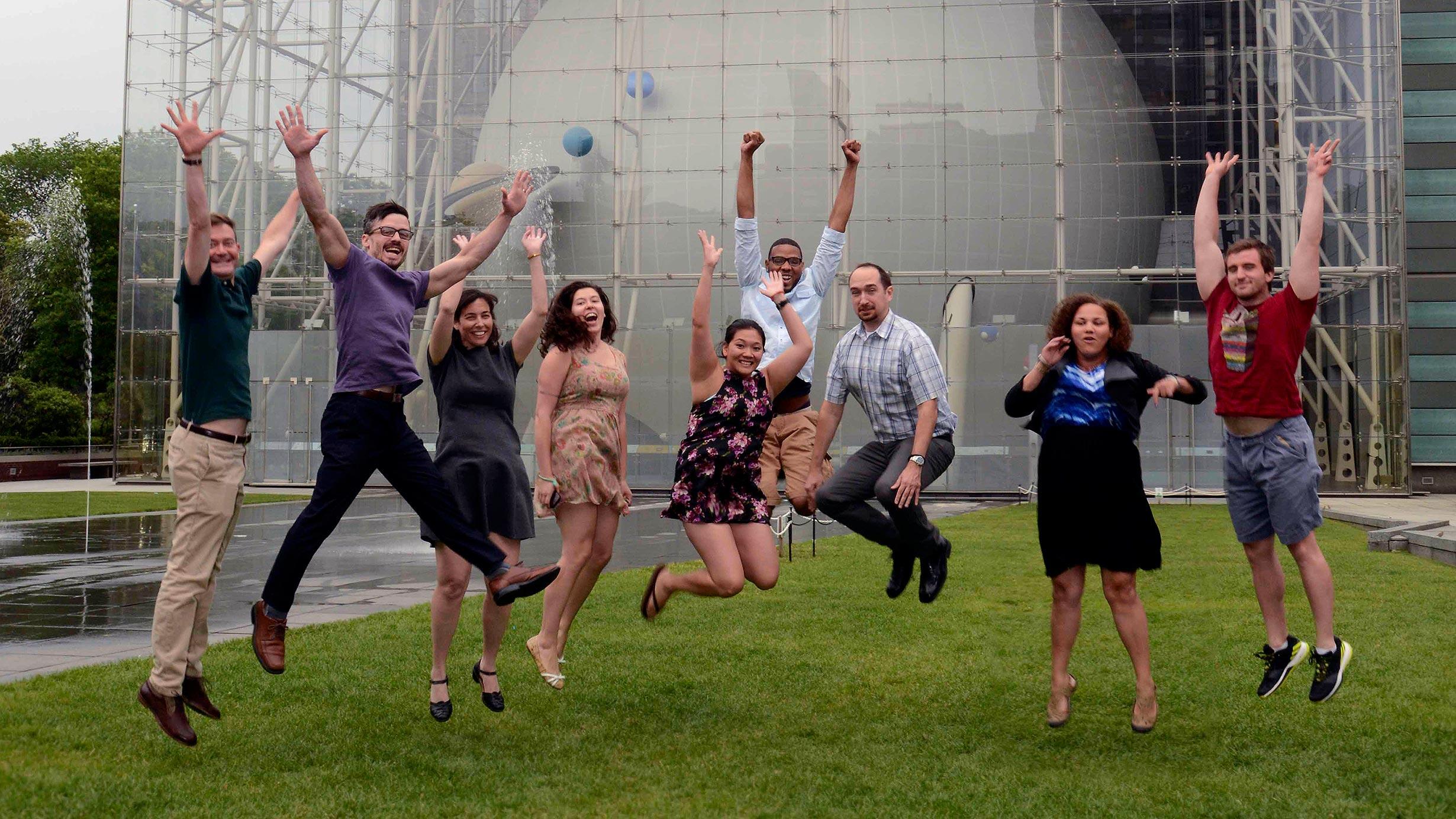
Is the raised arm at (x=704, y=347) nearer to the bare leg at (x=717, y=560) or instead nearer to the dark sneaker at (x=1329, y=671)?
the bare leg at (x=717, y=560)

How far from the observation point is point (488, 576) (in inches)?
230

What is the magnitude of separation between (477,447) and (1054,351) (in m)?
2.70

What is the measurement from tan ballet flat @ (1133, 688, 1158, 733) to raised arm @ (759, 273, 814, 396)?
2314mm

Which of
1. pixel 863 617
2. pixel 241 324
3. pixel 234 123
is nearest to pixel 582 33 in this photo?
pixel 234 123

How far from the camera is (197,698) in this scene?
18.4 ft

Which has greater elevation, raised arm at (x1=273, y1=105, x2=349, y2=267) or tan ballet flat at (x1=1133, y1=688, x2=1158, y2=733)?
raised arm at (x1=273, y1=105, x2=349, y2=267)

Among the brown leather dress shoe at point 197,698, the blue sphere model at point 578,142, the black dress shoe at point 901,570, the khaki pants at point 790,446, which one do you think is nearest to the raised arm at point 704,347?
the black dress shoe at point 901,570

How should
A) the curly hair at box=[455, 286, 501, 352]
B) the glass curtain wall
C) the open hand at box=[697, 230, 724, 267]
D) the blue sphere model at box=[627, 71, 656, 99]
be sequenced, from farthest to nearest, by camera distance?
the blue sphere model at box=[627, 71, 656, 99], the glass curtain wall, the open hand at box=[697, 230, 724, 267], the curly hair at box=[455, 286, 501, 352]

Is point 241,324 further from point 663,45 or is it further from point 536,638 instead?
point 663,45

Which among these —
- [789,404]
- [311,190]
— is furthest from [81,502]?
[311,190]

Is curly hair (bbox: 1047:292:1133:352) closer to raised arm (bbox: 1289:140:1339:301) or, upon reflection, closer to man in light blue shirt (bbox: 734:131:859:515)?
raised arm (bbox: 1289:140:1339:301)

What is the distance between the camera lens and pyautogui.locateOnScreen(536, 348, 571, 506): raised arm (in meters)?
6.60

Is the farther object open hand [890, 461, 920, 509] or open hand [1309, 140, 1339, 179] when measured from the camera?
open hand [890, 461, 920, 509]

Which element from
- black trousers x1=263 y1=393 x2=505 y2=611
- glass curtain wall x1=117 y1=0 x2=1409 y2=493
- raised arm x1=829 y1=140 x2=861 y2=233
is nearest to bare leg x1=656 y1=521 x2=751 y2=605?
black trousers x1=263 y1=393 x2=505 y2=611
